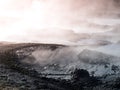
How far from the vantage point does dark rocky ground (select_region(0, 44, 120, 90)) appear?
566 inches

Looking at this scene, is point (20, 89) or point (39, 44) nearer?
point (20, 89)

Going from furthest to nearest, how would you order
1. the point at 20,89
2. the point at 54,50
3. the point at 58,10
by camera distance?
the point at 58,10
the point at 54,50
the point at 20,89

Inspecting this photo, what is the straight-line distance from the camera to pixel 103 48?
620 inches

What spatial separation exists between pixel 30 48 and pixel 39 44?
53cm

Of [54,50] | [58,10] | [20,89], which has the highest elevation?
[58,10]

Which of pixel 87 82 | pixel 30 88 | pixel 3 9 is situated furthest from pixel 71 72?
pixel 3 9

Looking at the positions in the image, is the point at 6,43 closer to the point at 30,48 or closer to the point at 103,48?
the point at 30,48

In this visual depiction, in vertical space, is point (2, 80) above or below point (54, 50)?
below

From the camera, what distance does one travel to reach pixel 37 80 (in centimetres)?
1469

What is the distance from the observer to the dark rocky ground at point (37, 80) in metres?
14.4

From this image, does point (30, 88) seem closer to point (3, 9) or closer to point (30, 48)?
point (30, 48)

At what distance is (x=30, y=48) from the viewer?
15.7m

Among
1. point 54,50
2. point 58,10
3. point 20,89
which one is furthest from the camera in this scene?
point 58,10

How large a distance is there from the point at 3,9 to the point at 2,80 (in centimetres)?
434
